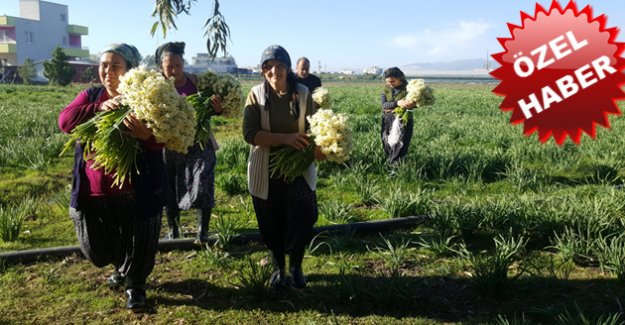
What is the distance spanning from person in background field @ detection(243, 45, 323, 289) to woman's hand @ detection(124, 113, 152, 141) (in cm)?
65

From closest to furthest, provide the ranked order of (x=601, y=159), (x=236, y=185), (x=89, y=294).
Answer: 1. (x=89, y=294)
2. (x=236, y=185)
3. (x=601, y=159)

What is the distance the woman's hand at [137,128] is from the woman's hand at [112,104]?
0.13 m

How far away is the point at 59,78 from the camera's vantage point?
39.2m

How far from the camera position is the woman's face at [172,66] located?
145 inches

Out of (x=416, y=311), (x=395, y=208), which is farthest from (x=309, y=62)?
(x=416, y=311)

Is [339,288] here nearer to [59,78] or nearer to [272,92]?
[272,92]

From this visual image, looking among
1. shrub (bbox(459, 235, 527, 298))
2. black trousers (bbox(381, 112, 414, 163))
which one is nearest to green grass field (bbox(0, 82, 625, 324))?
shrub (bbox(459, 235, 527, 298))

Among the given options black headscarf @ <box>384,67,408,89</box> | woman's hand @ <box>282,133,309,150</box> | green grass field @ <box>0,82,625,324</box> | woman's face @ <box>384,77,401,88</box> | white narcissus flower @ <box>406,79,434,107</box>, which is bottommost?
green grass field @ <box>0,82,625,324</box>

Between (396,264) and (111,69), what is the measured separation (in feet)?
7.67

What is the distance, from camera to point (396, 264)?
11.6ft

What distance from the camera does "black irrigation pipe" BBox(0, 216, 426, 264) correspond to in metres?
3.78

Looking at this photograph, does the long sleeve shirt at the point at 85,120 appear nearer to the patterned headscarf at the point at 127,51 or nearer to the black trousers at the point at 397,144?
the patterned headscarf at the point at 127,51

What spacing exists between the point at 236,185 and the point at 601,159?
510cm

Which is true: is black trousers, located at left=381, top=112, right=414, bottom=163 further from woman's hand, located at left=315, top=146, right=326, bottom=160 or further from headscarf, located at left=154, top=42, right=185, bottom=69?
woman's hand, located at left=315, top=146, right=326, bottom=160
